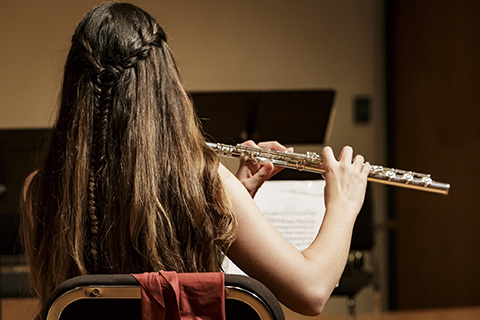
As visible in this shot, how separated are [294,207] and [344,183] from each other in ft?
1.08

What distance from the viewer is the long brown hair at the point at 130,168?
3.14 ft

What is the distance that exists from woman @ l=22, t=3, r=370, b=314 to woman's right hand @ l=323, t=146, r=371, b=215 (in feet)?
0.15

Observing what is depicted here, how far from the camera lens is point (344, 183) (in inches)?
42.6

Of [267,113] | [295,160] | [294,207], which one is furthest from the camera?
[267,113]

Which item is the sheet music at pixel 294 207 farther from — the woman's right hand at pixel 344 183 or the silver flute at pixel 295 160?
the woman's right hand at pixel 344 183

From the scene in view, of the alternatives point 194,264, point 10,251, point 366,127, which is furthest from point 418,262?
point 194,264

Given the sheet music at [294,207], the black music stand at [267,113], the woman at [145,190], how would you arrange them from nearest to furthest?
the woman at [145,190]
the sheet music at [294,207]
the black music stand at [267,113]

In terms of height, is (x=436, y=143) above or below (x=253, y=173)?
below

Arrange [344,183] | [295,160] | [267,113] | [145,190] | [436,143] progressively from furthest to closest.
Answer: [436,143]
[267,113]
[295,160]
[344,183]
[145,190]

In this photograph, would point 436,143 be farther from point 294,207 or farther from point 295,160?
point 295,160

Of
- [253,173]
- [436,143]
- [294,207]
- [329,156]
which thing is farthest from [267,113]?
[436,143]

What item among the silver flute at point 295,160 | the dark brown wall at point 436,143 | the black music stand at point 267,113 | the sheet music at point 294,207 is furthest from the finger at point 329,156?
the dark brown wall at point 436,143

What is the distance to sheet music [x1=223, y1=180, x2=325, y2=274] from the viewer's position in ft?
4.59

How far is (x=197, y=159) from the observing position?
99 centimetres
